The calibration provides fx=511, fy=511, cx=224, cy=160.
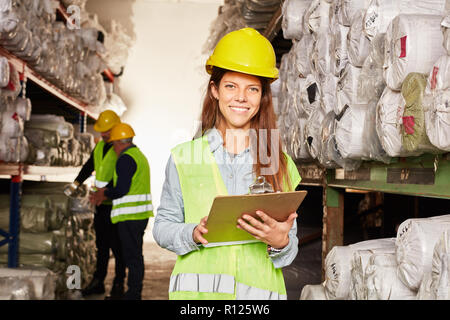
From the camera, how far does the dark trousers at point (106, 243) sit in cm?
532

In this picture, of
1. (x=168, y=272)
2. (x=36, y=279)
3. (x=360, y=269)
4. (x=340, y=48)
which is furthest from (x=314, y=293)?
(x=168, y=272)

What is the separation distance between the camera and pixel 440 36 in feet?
4.77

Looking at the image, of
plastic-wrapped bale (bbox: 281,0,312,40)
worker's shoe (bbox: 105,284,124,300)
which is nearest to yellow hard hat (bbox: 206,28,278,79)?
plastic-wrapped bale (bbox: 281,0,312,40)

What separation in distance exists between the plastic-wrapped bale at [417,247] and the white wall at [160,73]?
8.58m

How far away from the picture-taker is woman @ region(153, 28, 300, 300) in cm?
156

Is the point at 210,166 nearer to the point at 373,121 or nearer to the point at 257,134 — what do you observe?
the point at 257,134

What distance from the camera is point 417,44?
1.46 m

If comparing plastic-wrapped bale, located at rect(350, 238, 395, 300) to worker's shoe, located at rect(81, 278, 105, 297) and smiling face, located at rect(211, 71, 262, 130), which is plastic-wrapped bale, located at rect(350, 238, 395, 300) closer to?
smiling face, located at rect(211, 71, 262, 130)

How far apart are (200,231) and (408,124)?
668 millimetres

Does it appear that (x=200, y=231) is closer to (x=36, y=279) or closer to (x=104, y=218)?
(x=36, y=279)

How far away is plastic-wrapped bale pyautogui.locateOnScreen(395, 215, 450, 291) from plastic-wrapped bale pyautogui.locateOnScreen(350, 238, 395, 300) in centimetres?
24

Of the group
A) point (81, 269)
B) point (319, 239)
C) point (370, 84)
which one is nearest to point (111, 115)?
point (81, 269)

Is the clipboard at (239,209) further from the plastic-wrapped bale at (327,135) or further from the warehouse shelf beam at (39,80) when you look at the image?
the warehouse shelf beam at (39,80)

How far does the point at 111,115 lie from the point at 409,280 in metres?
4.64
